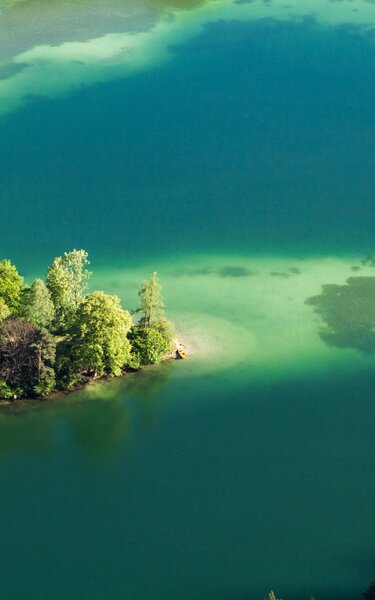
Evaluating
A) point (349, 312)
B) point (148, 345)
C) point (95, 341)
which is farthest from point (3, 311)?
point (349, 312)

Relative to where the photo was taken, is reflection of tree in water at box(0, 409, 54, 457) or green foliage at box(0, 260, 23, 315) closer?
reflection of tree in water at box(0, 409, 54, 457)

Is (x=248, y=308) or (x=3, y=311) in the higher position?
(x=248, y=308)

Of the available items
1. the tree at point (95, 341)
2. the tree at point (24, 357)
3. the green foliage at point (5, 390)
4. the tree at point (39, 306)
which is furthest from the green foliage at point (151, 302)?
the green foliage at point (5, 390)

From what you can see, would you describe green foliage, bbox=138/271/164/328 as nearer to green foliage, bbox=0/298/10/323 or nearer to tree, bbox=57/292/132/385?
tree, bbox=57/292/132/385

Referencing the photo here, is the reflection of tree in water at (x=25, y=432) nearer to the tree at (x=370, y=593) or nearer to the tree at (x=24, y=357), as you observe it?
the tree at (x=24, y=357)

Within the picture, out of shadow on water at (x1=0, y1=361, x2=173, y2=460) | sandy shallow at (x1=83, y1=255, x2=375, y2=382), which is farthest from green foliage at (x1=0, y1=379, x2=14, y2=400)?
sandy shallow at (x1=83, y1=255, x2=375, y2=382)

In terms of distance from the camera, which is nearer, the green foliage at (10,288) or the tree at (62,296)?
the green foliage at (10,288)

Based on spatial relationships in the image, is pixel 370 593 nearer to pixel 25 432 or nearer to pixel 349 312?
pixel 25 432
